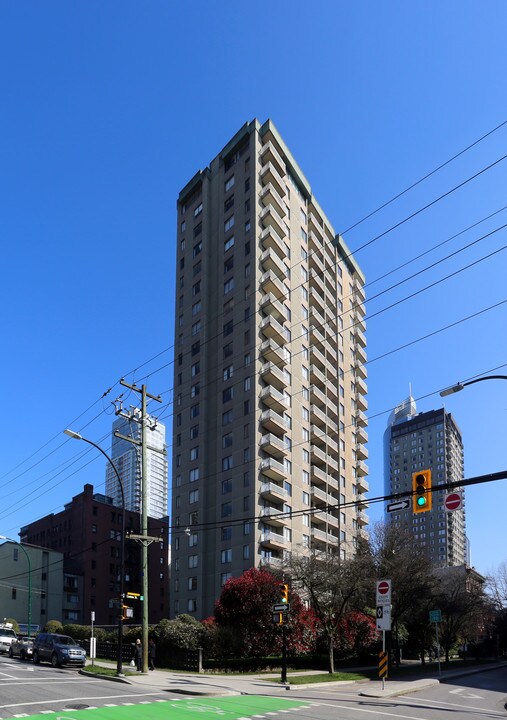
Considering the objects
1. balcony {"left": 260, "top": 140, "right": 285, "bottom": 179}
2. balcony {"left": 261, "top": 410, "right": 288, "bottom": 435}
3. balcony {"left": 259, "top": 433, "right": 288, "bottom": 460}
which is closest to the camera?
balcony {"left": 259, "top": 433, "right": 288, "bottom": 460}

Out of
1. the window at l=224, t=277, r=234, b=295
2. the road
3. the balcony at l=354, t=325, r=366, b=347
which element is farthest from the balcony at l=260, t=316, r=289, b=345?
the road

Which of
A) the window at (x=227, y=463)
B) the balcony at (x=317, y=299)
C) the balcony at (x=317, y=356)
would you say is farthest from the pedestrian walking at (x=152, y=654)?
the balcony at (x=317, y=299)

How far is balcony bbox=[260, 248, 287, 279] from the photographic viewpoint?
245 ft

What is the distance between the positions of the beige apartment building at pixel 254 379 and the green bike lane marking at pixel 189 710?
128ft

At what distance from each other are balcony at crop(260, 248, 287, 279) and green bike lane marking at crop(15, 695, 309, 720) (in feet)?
184

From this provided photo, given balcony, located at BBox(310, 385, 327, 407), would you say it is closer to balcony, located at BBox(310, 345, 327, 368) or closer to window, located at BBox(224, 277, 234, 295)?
balcony, located at BBox(310, 345, 327, 368)

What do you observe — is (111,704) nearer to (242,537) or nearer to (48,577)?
(242,537)

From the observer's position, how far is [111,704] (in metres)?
20.4

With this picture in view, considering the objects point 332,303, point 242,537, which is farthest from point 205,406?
point 332,303

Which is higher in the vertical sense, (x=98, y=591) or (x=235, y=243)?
(x=235, y=243)

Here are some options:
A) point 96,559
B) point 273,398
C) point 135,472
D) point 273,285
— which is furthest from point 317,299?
point 96,559

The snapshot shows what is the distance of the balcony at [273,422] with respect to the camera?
68.6 meters

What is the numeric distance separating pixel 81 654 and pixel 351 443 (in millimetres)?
62941

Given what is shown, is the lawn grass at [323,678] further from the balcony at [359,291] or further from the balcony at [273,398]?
the balcony at [359,291]
